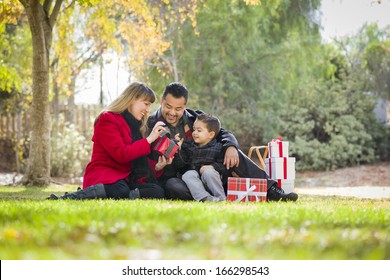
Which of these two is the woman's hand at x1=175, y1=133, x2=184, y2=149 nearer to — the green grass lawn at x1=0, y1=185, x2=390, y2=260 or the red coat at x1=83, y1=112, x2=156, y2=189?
the red coat at x1=83, y1=112, x2=156, y2=189

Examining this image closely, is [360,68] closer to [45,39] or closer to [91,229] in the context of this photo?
[45,39]

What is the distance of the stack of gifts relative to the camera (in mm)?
7027

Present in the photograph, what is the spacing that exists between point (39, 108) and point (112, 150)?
5211 mm

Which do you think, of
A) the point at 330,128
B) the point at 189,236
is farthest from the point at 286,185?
the point at 330,128

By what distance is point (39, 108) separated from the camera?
10.8 meters

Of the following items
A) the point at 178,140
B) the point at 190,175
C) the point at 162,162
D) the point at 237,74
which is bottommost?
the point at 190,175

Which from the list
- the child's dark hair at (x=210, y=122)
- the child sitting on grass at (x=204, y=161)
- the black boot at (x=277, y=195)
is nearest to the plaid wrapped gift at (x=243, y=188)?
the child sitting on grass at (x=204, y=161)

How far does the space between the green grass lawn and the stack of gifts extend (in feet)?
9.60

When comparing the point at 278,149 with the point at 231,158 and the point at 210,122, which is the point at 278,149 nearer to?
the point at 231,158

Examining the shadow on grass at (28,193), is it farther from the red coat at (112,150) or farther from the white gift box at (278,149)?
the white gift box at (278,149)

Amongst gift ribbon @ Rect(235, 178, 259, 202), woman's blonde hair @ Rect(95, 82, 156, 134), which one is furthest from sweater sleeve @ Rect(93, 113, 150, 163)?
gift ribbon @ Rect(235, 178, 259, 202)

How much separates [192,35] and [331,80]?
16.1ft

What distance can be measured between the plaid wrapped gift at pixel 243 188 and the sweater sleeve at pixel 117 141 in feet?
3.02
